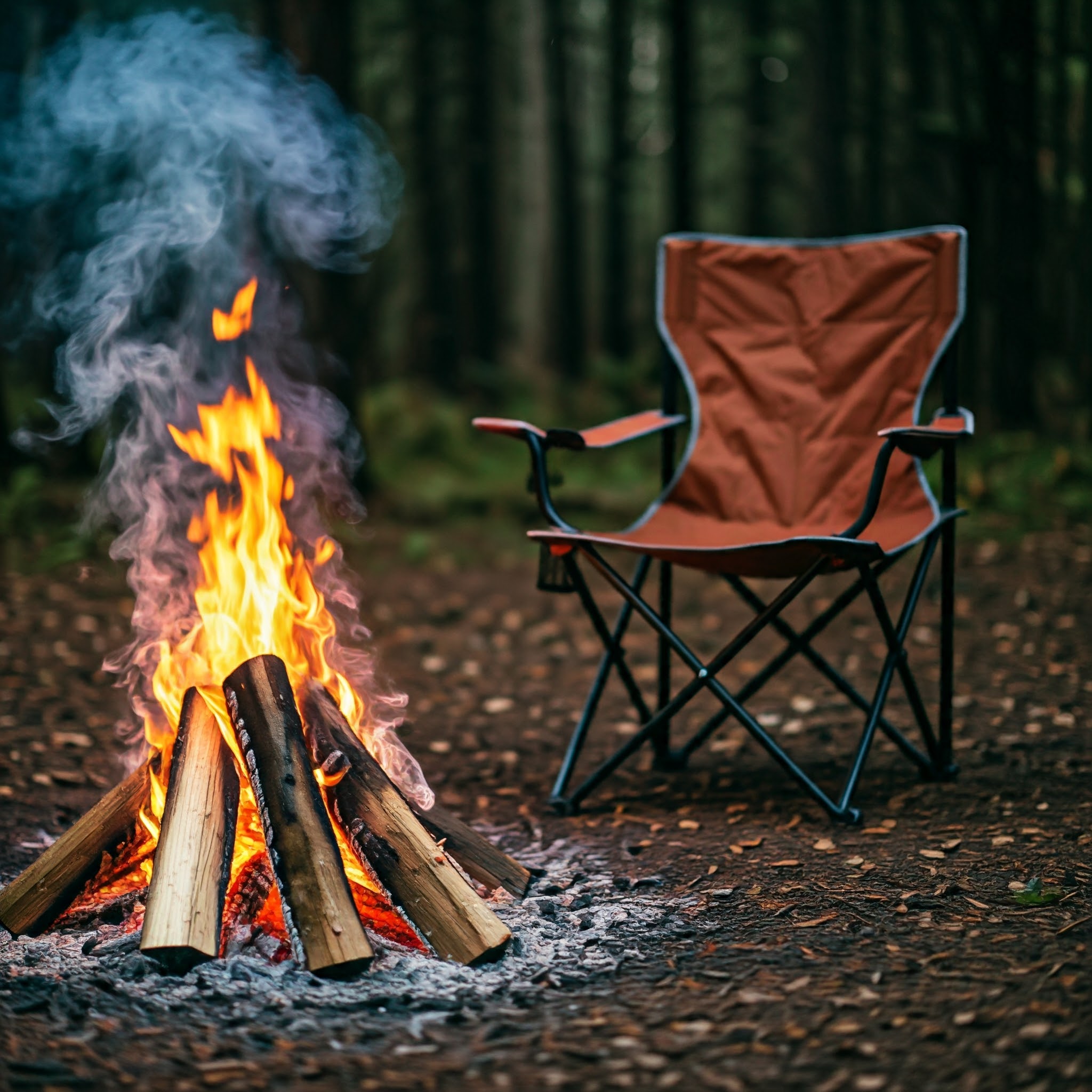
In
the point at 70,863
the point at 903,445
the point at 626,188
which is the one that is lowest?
the point at 70,863

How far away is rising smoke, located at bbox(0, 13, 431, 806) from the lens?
11.1 feet

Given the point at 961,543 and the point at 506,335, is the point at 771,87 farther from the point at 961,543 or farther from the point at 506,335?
the point at 961,543

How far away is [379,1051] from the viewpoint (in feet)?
5.46

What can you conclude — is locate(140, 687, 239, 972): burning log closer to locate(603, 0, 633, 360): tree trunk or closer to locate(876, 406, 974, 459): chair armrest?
locate(876, 406, 974, 459): chair armrest

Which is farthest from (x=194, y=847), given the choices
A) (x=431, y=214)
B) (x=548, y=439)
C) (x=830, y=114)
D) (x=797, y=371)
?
(x=830, y=114)

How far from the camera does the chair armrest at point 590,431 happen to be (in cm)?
267

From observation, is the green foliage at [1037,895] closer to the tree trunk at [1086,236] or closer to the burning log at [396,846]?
the burning log at [396,846]

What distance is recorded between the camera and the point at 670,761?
301 centimetres

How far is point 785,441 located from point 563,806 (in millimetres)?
1060

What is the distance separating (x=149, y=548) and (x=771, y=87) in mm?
8725

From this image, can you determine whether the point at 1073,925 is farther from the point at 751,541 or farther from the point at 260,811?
the point at 260,811

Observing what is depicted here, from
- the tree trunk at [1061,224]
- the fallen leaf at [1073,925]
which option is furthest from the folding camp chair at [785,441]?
the tree trunk at [1061,224]

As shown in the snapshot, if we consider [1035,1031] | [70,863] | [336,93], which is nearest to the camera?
[1035,1031]

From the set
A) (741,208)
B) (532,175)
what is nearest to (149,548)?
(532,175)
